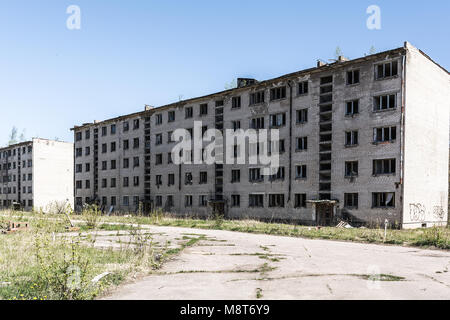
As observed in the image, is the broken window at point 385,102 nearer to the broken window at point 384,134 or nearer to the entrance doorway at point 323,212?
the broken window at point 384,134

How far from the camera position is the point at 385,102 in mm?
27719

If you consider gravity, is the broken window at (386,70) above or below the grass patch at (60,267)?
above

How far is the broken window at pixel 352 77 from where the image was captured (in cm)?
2936

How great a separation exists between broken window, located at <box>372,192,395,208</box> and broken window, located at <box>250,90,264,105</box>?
515 inches

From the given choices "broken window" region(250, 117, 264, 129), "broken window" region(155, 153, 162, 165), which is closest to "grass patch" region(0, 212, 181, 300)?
"broken window" region(250, 117, 264, 129)

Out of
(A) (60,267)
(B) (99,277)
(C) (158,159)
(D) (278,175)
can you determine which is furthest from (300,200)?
(A) (60,267)

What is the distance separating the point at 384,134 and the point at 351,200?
5265 mm

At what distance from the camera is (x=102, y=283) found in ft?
25.5

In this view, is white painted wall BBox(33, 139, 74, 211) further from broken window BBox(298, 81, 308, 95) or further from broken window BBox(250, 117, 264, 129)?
broken window BBox(298, 81, 308, 95)

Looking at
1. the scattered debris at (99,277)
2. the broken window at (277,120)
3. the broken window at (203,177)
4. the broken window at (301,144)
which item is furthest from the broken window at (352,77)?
the scattered debris at (99,277)

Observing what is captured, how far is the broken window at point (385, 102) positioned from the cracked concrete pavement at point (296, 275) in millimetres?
15546

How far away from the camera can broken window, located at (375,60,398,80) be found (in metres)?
27.3

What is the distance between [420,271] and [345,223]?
18838 mm
